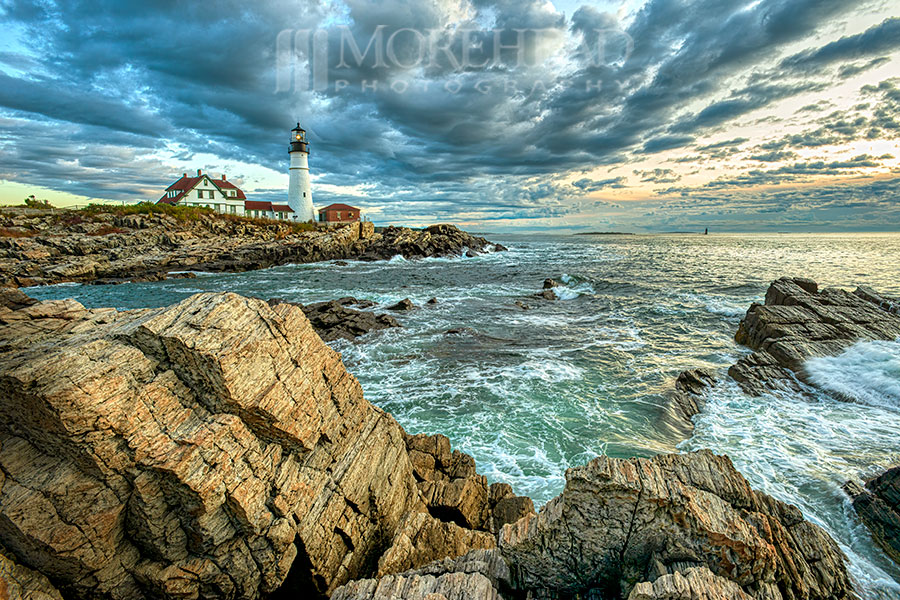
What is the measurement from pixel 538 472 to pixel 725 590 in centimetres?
600

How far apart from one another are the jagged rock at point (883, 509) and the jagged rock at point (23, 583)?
38.7 feet

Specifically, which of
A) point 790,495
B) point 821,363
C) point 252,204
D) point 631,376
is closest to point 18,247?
point 252,204

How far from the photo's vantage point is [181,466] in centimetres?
489

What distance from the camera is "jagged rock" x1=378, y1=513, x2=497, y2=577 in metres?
5.21

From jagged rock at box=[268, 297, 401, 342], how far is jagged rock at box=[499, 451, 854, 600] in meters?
16.0

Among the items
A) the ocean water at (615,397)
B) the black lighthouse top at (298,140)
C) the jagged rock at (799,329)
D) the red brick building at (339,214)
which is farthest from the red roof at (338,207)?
the jagged rock at (799,329)

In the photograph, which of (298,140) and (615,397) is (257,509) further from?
(298,140)

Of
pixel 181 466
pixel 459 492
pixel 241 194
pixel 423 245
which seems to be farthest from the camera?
pixel 241 194

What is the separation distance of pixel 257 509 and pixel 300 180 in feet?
294

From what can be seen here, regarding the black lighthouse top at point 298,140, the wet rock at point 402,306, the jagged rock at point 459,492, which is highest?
the black lighthouse top at point 298,140

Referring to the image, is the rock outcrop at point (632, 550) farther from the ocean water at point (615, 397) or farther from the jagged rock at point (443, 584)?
the ocean water at point (615, 397)

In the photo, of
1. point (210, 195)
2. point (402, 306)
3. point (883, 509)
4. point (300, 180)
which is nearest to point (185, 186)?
point (210, 195)

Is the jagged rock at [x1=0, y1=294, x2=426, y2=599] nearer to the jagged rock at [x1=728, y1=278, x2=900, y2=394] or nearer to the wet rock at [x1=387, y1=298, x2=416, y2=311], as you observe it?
the jagged rock at [x1=728, y1=278, x2=900, y2=394]

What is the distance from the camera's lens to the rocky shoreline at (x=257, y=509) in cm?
435
